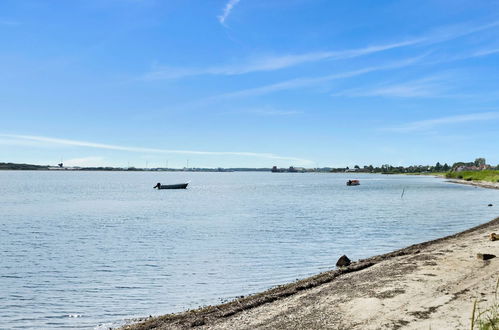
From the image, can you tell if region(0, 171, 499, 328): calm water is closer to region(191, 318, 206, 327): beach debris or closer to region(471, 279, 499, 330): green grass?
region(191, 318, 206, 327): beach debris

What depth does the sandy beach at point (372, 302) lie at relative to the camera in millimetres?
13906

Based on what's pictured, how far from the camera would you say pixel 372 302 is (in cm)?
1580

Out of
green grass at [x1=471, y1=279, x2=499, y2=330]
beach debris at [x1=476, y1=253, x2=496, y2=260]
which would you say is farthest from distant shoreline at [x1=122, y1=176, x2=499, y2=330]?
green grass at [x1=471, y1=279, x2=499, y2=330]

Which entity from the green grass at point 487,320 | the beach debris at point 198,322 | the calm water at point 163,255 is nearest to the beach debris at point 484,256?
the calm water at point 163,255

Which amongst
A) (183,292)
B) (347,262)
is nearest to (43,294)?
(183,292)

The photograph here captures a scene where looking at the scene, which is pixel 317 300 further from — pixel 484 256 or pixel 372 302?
pixel 484 256

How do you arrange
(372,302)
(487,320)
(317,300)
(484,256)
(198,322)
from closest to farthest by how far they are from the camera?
(487,320) → (198,322) → (372,302) → (317,300) → (484,256)

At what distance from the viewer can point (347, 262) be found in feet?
87.0

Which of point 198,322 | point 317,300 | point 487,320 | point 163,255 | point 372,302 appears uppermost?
point 487,320

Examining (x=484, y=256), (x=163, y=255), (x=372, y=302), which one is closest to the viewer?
(x=372, y=302)

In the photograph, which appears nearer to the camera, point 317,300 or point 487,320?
point 487,320

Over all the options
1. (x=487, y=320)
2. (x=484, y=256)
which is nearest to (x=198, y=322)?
(x=487, y=320)

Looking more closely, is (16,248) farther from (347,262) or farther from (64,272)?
(347,262)

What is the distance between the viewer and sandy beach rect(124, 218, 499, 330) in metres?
13.9
